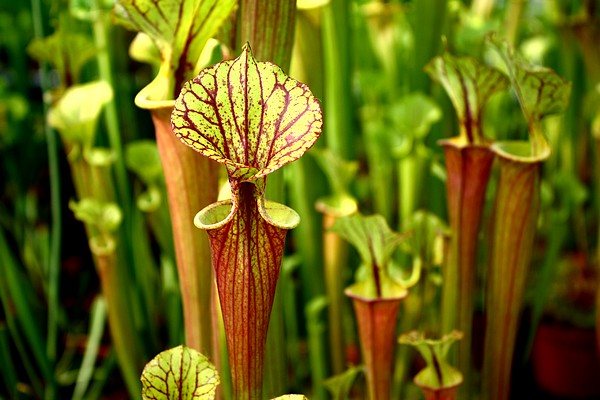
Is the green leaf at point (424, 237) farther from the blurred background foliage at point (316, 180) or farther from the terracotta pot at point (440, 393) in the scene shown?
the terracotta pot at point (440, 393)

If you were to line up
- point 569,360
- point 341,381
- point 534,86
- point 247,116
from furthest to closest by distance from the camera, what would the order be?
point 569,360 → point 341,381 → point 534,86 → point 247,116

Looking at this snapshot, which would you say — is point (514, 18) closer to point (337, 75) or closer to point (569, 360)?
point (337, 75)

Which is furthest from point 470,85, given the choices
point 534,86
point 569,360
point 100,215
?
point 569,360

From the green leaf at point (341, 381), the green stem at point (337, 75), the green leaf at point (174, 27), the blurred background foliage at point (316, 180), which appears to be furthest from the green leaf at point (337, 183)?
the green leaf at point (174, 27)

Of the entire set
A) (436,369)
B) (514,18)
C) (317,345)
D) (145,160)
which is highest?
(514,18)

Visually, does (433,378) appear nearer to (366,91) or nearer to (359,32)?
(366,91)
